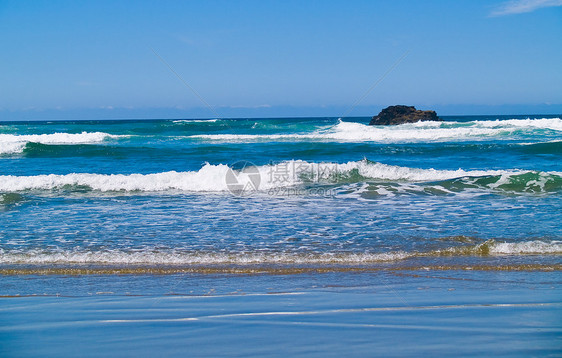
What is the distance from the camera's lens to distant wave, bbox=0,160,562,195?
37.0ft

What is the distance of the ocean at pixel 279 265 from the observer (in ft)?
11.1

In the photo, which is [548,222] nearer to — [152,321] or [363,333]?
[363,333]

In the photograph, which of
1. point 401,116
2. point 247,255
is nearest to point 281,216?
point 247,255

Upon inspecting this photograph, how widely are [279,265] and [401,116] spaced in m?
48.5

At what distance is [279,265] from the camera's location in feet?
18.3

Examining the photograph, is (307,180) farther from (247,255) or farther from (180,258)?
(180,258)

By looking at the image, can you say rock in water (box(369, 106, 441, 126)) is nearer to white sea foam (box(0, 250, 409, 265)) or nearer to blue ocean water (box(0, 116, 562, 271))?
blue ocean water (box(0, 116, 562, 271))

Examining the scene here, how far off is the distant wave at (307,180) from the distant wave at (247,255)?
186 inches

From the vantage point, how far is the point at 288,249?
20.3 ft

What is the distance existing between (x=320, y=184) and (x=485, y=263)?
6992 mm

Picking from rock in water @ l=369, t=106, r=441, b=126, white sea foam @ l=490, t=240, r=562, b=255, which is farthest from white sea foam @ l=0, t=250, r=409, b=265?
rock in water @ l=369, t=106, r=441, b=126

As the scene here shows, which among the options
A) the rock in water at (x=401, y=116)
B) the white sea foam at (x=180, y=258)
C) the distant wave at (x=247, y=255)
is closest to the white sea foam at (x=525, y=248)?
the distant wave at (x=247, y=255)

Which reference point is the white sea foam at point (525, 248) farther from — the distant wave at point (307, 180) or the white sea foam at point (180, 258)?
the distant wave at point (307, 180)

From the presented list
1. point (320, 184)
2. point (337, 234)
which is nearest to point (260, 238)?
point (337, 234)
